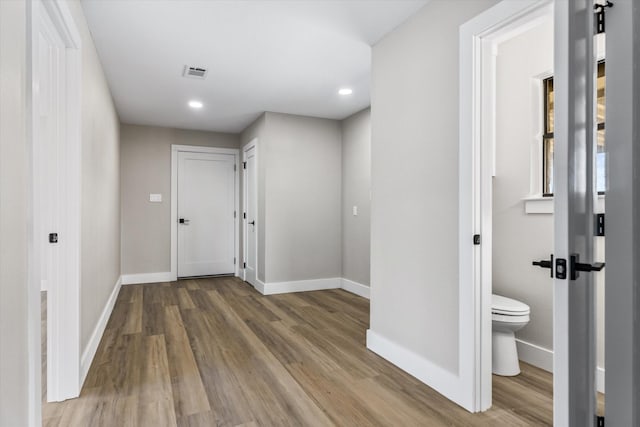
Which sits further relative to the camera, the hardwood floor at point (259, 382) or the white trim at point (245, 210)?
the white trim at point (245, 210)

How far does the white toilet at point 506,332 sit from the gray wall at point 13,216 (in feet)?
7.97

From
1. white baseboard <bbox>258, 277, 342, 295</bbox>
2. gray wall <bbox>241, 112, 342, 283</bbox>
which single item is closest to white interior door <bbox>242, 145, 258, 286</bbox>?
gray wall <bbox>241, 112, 342, 283</bbox>

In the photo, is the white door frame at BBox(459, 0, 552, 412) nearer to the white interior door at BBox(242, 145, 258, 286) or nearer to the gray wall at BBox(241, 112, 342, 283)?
the gray wall at BBox(241, 112, 342, 283)

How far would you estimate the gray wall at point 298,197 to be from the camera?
4918 millimetres

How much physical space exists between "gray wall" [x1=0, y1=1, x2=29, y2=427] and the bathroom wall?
9.36 ft

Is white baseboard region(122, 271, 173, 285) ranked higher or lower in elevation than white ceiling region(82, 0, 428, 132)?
lower

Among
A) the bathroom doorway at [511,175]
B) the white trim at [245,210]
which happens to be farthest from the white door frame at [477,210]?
the white trim at [245,210]

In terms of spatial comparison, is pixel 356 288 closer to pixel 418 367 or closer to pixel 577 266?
pixel 418 367

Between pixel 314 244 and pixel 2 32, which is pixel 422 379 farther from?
pixel 314 244

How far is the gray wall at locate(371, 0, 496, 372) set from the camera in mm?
2186

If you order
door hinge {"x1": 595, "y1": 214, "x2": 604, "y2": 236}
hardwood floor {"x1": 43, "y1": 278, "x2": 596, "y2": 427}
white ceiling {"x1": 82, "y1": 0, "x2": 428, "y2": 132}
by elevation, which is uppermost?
white ceiling {"x1": 82, "y1": 0, "x2": 428, "y2": 132}

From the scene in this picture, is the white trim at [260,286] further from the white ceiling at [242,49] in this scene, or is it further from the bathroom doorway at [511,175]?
the bathroom doorway at [511,175]

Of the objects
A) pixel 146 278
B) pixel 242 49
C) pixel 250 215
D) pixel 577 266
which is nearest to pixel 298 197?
pixel 250 215

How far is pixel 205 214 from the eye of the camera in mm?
6062
